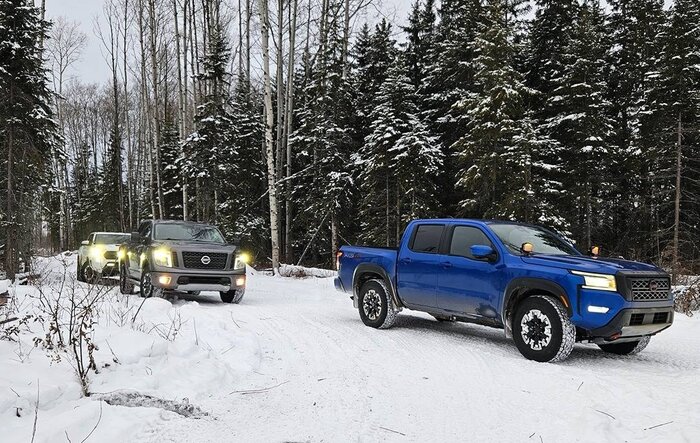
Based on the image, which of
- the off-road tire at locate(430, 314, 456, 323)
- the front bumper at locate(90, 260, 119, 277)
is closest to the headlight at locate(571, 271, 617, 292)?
the off-road tire at locate(430, 314, 456, 323)

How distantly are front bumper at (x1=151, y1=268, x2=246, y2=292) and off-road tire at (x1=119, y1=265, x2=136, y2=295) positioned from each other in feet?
8.54

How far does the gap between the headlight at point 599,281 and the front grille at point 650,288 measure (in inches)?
10.1

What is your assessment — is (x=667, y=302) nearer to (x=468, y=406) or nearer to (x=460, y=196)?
(x=468, y=406)

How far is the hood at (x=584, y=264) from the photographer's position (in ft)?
20.7

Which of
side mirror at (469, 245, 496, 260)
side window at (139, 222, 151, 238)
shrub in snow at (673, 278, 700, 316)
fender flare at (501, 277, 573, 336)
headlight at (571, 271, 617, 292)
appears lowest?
shrub in snow at (673, 278, 700, 316)

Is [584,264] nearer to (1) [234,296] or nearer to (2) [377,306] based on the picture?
(2) [377,306]

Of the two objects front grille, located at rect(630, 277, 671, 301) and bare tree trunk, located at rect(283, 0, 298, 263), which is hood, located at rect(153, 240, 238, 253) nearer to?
front grille, located at rect(630, 277, 671, 301)

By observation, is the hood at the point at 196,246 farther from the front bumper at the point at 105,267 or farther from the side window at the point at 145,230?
the front bumper at the point at 105,267

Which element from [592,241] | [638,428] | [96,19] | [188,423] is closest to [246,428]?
[188,423]

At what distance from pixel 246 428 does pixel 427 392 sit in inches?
77.9

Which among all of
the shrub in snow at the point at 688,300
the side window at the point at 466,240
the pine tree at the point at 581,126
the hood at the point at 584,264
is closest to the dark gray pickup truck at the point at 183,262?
the side window at the point at 466,240

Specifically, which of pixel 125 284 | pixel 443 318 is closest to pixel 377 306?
pixel 443 318

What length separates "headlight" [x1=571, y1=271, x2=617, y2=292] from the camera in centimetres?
615

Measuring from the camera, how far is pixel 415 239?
28.6ft
